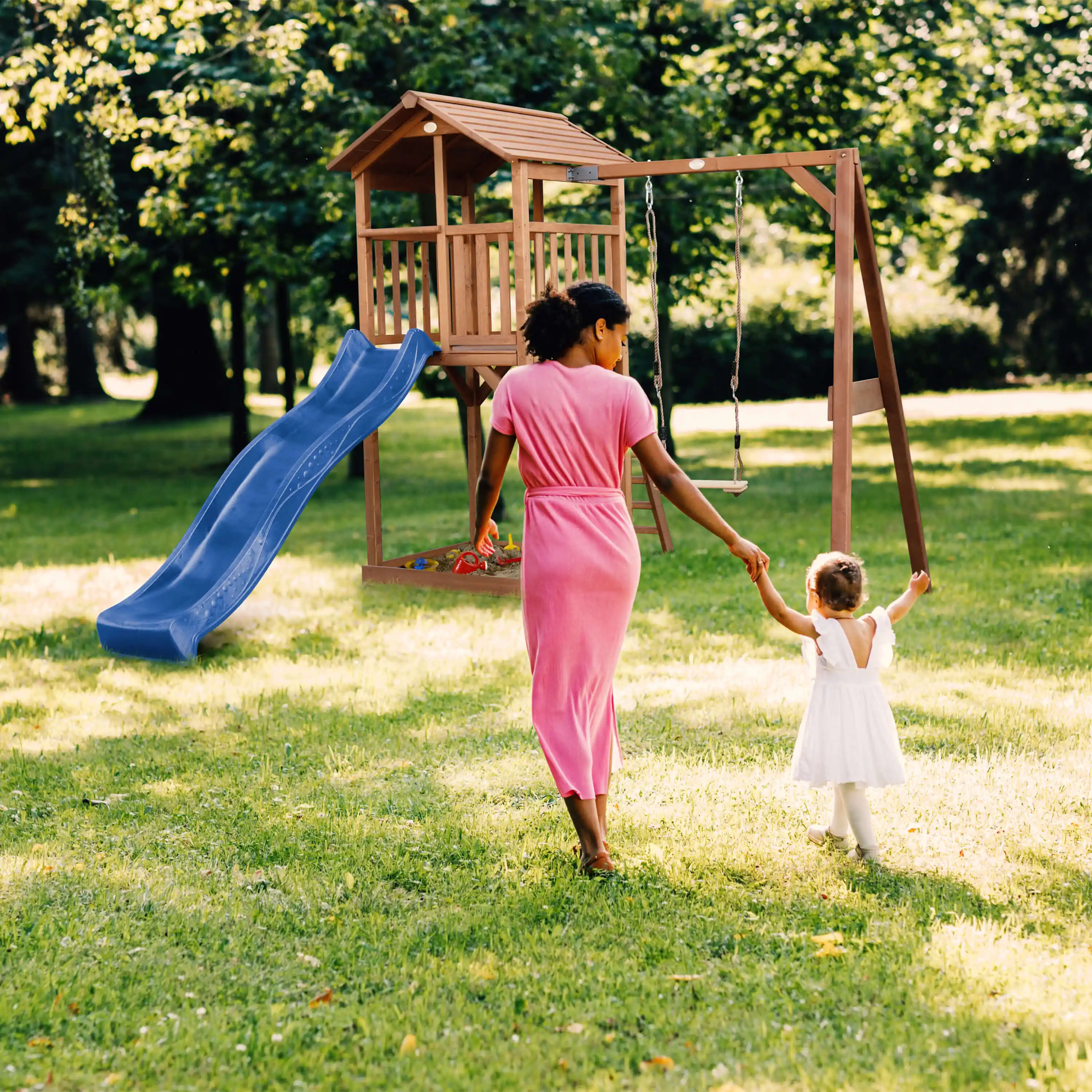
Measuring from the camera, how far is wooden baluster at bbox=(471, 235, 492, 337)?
28.7ft

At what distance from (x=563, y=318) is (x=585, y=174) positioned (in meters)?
3.43

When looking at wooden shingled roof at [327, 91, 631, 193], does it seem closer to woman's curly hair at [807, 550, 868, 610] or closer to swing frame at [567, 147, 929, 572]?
swing frame at [567, 147, 929, 572]

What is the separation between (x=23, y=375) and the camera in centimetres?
3806

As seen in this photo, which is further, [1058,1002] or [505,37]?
[505,37]

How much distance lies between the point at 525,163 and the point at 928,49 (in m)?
10.1

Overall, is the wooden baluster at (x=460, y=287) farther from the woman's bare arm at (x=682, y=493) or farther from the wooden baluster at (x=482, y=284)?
the woman's bare arm at (x=682, y=493)

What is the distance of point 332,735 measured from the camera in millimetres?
6715

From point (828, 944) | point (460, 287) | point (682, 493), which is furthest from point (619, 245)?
point (828, 944)

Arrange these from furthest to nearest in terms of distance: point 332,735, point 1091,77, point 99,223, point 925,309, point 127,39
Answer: point 925,309 → point 1091,77 → point 99,223 → point 127,39 → point 332,735

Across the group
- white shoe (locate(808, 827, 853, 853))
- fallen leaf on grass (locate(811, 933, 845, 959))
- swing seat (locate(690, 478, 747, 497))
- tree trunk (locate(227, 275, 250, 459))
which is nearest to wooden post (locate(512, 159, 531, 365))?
swing seat (locate(690, 478, 747, 497))

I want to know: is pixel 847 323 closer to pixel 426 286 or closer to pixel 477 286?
pixel 477 286

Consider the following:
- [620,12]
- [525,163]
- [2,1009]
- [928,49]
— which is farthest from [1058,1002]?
[928,49]

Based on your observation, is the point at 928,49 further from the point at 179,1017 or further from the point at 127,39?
the point at 179,1017

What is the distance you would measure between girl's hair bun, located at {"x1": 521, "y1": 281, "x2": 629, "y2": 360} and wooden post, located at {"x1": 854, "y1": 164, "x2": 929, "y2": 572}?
7.44 feet
